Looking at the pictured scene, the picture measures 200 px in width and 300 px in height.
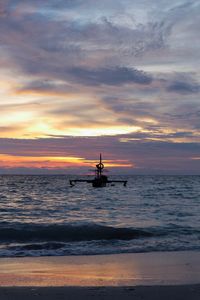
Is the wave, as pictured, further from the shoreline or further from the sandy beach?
the sandy beach

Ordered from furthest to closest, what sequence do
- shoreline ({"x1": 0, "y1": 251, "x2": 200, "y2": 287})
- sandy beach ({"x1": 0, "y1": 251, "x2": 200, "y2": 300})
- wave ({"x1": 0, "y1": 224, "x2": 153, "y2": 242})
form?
1. wave ({"x1": 0, "y1": 224, "x2": 153, "y2": 242})
2. shoreline ({"x1": 0, "y1": 251, "x2": 200, "y2": 287})
3. sandy beach ({"x1": 0, "y1": 251, "x2": 200, "y2": 300})

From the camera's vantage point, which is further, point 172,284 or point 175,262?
point 175,262

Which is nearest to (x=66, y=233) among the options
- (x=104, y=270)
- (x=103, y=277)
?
(x=104, y=270)

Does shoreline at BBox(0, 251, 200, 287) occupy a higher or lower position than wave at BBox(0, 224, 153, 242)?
higher

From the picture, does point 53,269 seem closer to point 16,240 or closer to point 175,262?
point 175,262

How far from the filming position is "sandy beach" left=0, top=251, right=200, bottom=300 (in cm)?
966

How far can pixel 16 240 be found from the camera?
835 inches

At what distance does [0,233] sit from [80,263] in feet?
33.8

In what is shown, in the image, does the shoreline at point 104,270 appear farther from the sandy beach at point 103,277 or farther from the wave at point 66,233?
the wave at point 66,233

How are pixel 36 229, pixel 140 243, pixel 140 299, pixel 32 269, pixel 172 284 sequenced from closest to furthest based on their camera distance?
pixel 140 299, pixel 172 284, pixel 32 269, pixel 140 243, pixel 36 229

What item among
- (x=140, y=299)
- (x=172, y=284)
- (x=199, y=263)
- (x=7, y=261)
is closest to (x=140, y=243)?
(x=199, y=263)

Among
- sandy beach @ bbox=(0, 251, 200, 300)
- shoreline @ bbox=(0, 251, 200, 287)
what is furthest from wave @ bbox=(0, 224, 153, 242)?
sandy beach @ bbox=(0, 251, 200, 300)

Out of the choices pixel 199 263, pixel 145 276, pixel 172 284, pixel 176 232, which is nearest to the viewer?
pixel 172 284

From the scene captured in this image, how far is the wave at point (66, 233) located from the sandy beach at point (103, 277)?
6904 millimetres
